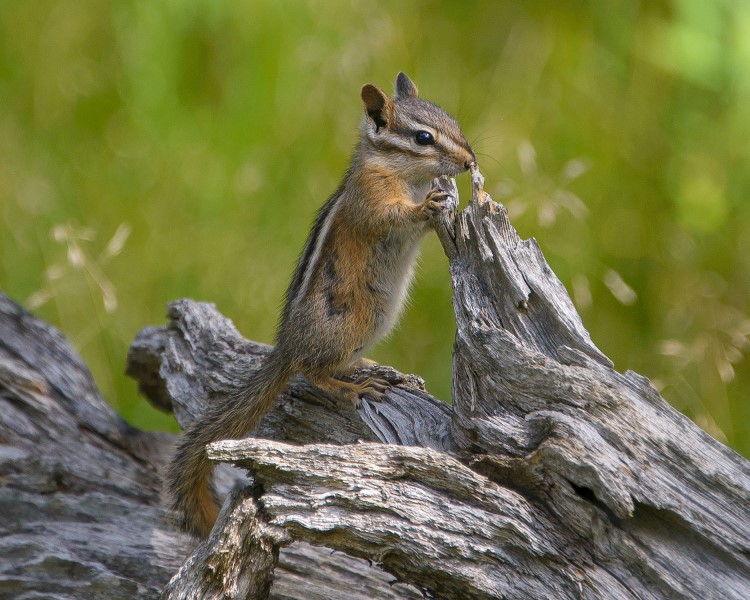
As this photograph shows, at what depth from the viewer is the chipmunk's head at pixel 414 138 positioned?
4574 mm

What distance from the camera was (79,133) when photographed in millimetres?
6941

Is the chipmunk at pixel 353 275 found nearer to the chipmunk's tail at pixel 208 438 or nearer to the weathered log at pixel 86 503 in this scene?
the chipmunk's tail at pixel 208 438

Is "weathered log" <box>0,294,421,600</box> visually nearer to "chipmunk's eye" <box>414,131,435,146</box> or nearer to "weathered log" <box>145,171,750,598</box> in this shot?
"weathered log" <box>145,171,750,598</box>

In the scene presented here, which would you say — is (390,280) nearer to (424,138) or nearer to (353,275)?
(353,275)

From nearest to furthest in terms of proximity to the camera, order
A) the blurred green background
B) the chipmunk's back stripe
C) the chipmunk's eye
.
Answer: the chipmunk's back stripe → the chipmunk's eye → the blurred green background

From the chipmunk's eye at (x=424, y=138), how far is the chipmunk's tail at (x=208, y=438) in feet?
4.10

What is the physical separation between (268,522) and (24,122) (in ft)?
15.8

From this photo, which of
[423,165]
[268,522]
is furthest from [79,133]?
[268,522]

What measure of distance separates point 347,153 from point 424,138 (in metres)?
2.25

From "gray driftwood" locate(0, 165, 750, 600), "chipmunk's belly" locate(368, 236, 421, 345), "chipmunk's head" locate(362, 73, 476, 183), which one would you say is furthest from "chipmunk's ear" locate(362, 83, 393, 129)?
"gray driftwood" locate(0, 165, 750, 600)

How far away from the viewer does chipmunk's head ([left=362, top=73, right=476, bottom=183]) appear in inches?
180

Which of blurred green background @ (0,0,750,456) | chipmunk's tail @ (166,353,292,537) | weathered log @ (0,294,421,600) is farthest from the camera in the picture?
blurred green background @ (0,0,750,456)

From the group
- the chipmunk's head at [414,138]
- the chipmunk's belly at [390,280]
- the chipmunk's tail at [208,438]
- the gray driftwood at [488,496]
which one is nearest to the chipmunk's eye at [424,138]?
the chipmunk's head at [414,138]

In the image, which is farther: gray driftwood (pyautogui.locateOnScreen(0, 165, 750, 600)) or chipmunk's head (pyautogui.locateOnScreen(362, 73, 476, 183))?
chipmunk's head (pyautogui.locateOnScreen(362, 73, 476, 183))
